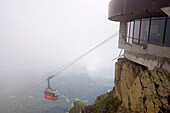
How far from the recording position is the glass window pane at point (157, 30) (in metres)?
7.06

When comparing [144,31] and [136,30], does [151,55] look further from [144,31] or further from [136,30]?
[136,30]

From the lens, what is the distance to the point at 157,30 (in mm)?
7320

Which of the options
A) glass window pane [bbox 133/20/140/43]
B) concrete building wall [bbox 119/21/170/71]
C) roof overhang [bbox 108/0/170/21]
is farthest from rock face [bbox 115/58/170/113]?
roof overhang [bbox 108/0/170/21]

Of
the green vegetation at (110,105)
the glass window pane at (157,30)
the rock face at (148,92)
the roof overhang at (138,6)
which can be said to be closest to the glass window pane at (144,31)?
the glass window pane at (157,30)

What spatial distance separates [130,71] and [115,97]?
4264 millimetres

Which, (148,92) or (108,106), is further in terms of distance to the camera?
(108,106)

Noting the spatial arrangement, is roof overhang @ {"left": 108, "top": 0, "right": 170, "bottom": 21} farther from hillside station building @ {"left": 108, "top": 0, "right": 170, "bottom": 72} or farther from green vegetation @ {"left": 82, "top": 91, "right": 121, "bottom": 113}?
green vegetation @ {"left": 82, "top": 91, "right": 121, "bottom": 113}

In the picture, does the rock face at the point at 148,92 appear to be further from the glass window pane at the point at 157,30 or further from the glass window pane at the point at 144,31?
the glass window pane at the point at 144,31

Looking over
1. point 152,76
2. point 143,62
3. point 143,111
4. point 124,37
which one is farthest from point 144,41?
point 143,111

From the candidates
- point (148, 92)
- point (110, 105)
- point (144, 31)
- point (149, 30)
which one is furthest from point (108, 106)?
point (149, 30)

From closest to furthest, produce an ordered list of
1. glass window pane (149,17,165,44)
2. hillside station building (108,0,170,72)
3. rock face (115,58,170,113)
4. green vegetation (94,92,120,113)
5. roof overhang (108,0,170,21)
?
roof overhang (108,0,170,21), rock face (115,58,170,113), hillside station building (108,0,170,72), glass window pane (149,17,165,44), green vegetation (94,92,120,113)

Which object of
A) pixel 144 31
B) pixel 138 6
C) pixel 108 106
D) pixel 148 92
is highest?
pixel 138 6

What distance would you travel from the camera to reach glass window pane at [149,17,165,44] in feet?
23.2

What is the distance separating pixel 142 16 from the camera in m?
8.75
